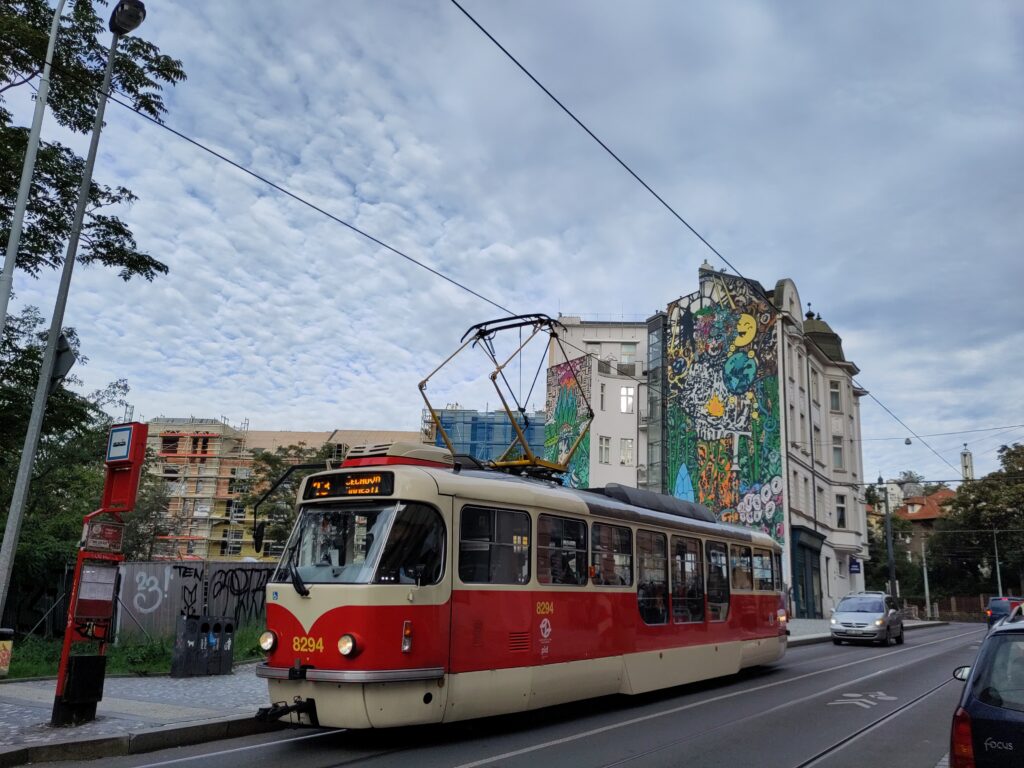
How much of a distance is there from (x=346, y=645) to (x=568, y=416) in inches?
1731

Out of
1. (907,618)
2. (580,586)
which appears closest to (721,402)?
(907,618)

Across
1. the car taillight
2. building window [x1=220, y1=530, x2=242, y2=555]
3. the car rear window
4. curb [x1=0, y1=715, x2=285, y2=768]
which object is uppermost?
building window [x1=220, y1=530, x2=242, y2=555]

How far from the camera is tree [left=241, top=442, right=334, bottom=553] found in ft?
149

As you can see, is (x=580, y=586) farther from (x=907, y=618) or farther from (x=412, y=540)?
(x=907, y=618)

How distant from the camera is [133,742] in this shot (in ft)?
26.2

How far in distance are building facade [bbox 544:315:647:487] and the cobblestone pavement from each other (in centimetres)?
3428

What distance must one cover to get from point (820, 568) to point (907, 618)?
42.0 ft

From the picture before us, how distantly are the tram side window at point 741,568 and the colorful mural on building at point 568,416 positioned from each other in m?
31.8

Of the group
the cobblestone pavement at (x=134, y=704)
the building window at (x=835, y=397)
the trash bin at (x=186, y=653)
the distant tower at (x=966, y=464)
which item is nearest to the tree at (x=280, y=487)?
the building window at (x=835, y=397)

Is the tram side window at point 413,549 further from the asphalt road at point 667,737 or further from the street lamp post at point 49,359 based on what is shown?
the street lamp post at point 49,359

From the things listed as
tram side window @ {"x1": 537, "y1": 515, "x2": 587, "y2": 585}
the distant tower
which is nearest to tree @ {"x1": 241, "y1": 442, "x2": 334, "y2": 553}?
tram side window @ {"x1": 537, "y1": 515, "x2": 587, "y2": 585}

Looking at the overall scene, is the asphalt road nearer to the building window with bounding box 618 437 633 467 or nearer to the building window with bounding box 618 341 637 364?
the building window with bounding box 618 437 633 467

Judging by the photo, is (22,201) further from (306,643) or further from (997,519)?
(997,519)

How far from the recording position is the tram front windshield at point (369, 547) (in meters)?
8.08
